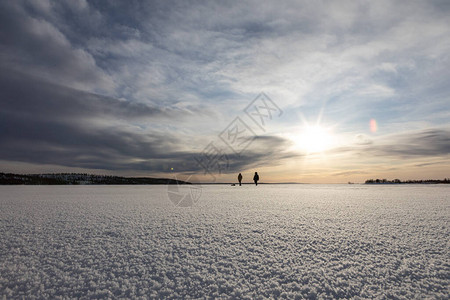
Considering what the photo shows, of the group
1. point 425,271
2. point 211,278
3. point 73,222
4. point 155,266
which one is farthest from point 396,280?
point 73,222

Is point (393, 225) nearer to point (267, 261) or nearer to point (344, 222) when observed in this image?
point (344, 222)

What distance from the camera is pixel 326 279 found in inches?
92.4

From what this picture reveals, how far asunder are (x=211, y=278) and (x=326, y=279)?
44.3 inches

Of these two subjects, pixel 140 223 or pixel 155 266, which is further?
pixel 140 223

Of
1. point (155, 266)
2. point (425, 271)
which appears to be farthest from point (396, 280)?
point (155, 266)

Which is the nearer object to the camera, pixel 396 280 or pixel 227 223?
pixel 396 280

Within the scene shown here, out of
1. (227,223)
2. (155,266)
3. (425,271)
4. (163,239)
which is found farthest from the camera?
(227,223)

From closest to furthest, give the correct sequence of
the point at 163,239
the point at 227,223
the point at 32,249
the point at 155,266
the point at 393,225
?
the point at 155,266 → the point at 32,249 → the point at 163,239 → the point at 393,225 → the point at 227,223

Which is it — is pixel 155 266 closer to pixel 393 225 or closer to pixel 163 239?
pixel 163 239

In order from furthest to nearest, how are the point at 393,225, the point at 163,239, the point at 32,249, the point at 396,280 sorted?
the point at 393,225, the point at 163,239, the point at 32,249, the point at 396,280

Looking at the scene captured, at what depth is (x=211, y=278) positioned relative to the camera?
2.37 m

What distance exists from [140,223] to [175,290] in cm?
312

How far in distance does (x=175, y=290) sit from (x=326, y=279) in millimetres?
1451

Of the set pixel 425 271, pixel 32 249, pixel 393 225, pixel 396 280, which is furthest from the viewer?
pixel 393 225
